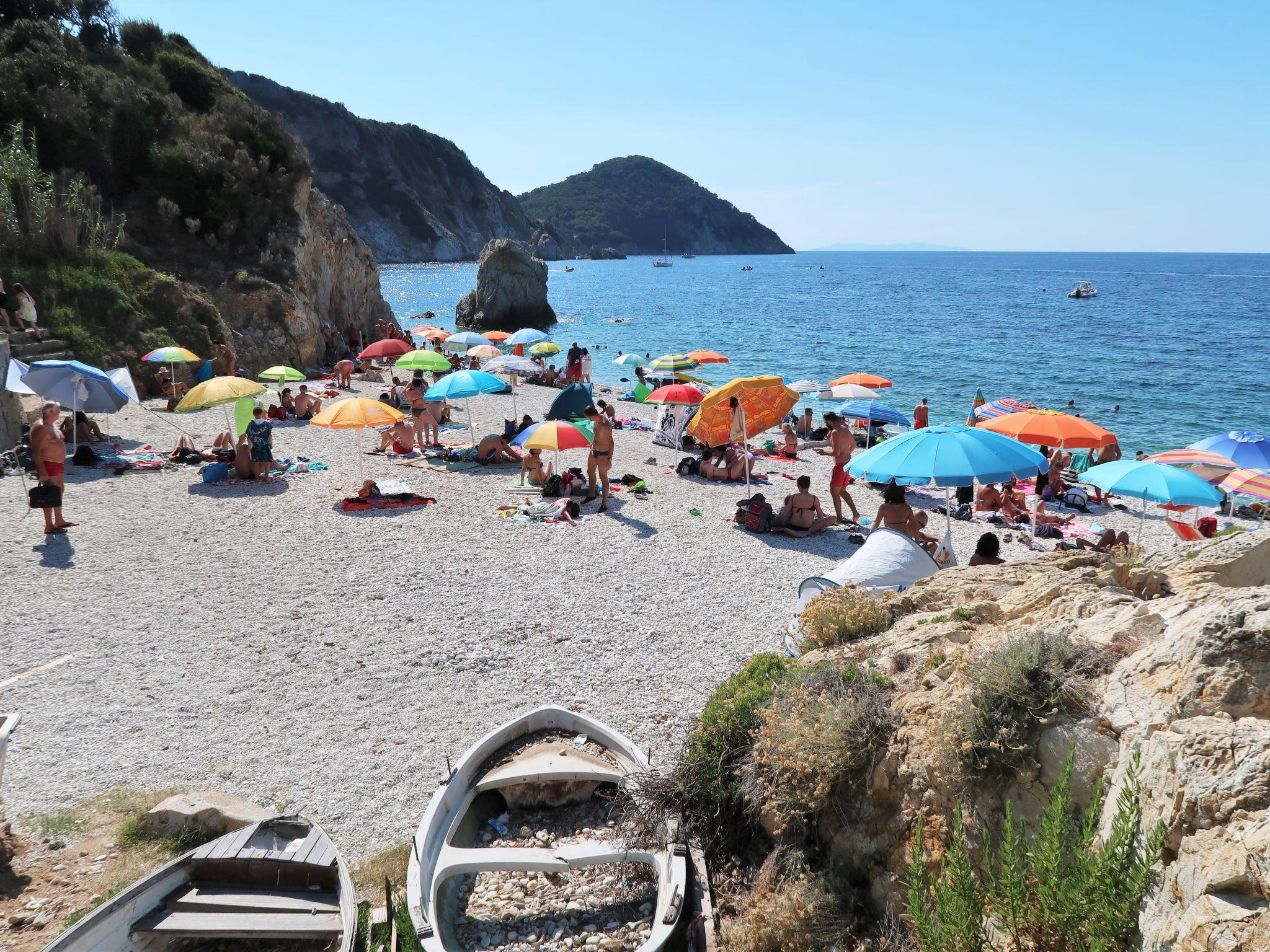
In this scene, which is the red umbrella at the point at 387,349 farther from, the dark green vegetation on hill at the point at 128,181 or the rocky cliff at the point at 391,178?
the rocky cliff at the point at 391,178

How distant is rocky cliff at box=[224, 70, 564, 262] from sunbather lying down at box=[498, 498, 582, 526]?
411 feet

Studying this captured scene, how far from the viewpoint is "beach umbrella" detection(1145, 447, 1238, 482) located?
13141 mm

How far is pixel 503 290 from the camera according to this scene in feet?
168

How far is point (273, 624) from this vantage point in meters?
9.10

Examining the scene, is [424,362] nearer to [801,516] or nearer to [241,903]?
[801,516]

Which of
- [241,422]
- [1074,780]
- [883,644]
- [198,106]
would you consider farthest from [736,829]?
[198,106]

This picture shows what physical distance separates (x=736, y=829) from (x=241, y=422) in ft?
45.2

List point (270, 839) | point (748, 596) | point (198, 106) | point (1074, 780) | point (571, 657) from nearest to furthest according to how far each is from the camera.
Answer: point (1074, 780) → point (270, 839) → point (571, 657) → point (748, 596) → point (198, 106)

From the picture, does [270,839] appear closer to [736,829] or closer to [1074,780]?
[736,829]

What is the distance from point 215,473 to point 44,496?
11.2ft

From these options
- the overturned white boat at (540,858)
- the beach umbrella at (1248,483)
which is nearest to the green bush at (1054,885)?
the overturned white boat at (540,858)

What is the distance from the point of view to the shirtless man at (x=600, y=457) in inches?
534

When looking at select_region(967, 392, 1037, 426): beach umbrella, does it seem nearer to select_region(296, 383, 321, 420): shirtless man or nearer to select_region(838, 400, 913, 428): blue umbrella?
select_region(838, 400, 913, 428): blue umbrella

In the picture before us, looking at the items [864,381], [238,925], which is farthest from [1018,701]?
[864,381]
